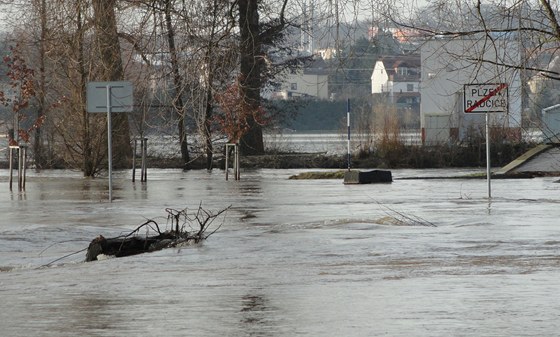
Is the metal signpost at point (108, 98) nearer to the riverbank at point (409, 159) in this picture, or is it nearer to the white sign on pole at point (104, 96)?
the white sign on pole at point (104, 96)

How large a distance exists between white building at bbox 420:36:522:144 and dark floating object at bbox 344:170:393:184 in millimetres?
2114

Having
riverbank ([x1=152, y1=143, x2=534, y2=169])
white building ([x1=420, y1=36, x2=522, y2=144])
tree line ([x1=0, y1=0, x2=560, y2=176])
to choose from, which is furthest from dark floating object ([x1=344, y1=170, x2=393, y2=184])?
tree line ([x1=0, y1=0, x2=560, y2=176])

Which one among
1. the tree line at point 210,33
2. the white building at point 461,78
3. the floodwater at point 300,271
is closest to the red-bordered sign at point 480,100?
the white building at point 461,78

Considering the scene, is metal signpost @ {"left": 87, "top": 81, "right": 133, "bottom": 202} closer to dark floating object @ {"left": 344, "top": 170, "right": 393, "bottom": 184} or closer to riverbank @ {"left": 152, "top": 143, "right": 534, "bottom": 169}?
dark floating object @ {"left": 344, "top": 170, "right": 393, "bottom": 184}

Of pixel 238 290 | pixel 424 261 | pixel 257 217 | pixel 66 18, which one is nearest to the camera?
pixel 238 290

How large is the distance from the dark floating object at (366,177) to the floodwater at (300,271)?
25.3 ft

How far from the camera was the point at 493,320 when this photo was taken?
1053 cm

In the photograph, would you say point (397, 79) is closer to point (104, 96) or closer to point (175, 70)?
point (104, 96)

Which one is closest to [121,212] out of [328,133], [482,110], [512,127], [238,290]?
[482,110]

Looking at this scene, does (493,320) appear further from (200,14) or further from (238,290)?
(200,14)

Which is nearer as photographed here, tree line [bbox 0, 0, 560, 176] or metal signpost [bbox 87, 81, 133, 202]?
tree line [bbox 0, 0, 560, 176]

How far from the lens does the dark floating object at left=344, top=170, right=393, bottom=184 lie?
3591 cm

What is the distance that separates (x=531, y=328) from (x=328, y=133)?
311 ft

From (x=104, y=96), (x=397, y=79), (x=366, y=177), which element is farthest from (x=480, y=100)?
(x=397, y=79)
